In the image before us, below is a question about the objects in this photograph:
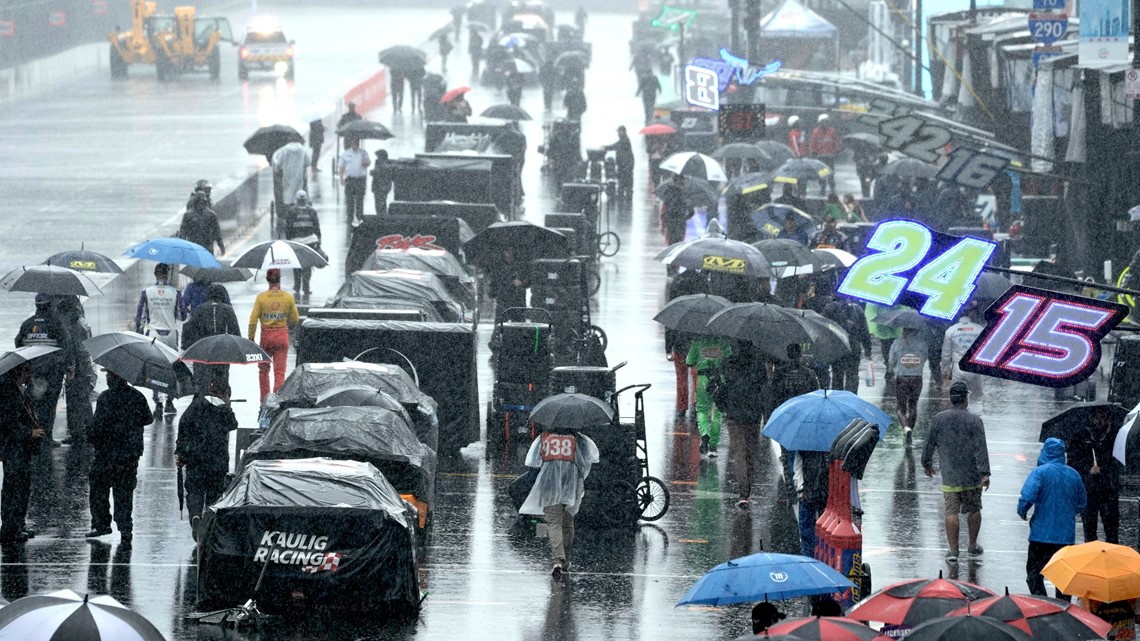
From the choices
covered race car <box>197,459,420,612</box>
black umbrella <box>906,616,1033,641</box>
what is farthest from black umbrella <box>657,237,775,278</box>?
black umbrella <box>906,616,1033,641</box>

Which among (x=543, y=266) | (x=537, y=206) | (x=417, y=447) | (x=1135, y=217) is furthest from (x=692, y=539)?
(x=537, y=206)

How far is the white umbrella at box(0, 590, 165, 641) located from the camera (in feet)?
29.4

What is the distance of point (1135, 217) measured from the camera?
26703 millimetres

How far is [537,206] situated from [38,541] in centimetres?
2565

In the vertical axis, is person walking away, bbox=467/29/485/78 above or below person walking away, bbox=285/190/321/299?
above

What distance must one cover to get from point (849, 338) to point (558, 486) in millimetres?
8189

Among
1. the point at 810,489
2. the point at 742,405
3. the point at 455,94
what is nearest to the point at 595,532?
the point at 742,405

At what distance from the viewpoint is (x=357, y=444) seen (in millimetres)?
15523

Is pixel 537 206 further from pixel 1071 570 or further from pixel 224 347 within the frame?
pixel 1071 570

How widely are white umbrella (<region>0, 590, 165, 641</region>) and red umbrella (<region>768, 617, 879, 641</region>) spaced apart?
3.13m

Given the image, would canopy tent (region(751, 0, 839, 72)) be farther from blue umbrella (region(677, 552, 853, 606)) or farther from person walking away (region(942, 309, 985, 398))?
blue umbrella (region(677, 552, 853, 606))

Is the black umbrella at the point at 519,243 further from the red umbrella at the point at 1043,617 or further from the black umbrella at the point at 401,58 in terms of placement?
the black umbrella at the point at 401,58

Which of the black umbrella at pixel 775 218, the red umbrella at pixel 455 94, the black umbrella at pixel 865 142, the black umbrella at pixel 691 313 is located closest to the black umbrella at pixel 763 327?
the black umbrella at pixel 691 313

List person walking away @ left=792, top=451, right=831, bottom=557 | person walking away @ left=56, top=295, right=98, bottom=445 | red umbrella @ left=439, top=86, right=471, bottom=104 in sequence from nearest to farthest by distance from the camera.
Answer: person walking away @ left=792, top=451, right=831, bottom=557, person walking away @ left=56, top=295, right=98, bottom=445, red umbrella @ left=439, top=86, right=471, bottom=104
